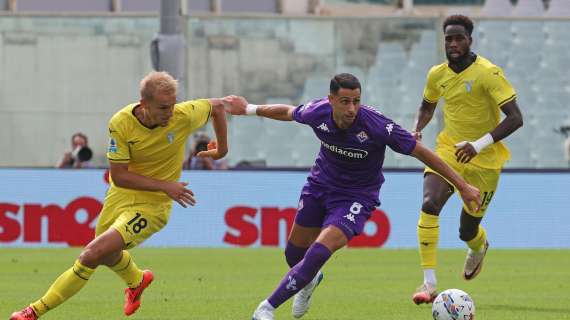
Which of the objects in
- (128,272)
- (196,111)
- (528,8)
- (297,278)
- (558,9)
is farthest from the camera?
(528,8)

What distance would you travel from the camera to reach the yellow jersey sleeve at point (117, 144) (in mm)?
11234

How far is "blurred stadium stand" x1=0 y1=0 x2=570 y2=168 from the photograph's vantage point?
92.7 ft

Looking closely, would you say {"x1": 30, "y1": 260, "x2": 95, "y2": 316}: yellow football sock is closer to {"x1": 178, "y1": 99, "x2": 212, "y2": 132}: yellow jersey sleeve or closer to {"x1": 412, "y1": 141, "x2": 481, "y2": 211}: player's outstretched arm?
{"x1": 178, "y1": 99, "x2": 212, "y2": 132}: yellow jersey sleeve

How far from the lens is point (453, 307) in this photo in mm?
11148

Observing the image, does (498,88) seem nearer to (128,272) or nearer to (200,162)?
(128,272)

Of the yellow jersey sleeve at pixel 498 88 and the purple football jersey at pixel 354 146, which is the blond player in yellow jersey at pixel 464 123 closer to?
the yellow jersey sleeve at pixel 498 88

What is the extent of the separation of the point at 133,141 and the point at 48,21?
58.2 feet

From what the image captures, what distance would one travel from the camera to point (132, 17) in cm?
2834

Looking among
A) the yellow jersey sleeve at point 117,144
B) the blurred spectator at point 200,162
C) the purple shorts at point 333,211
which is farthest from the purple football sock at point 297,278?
the blurred spectator at point 200,162

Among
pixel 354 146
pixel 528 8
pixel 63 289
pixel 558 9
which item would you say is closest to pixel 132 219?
pixel 63 289

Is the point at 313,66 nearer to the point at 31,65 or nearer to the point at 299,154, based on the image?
the point at 299,154

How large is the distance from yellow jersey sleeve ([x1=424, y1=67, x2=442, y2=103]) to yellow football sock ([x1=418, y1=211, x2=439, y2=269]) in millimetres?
1319

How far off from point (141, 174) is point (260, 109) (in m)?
1.15

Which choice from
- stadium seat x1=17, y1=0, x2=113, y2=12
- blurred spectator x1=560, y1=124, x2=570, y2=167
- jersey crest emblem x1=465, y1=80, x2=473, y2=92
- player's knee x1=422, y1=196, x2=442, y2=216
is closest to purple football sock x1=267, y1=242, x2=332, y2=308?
player's knee x1=422, y1=196, x2=442, y2=216
